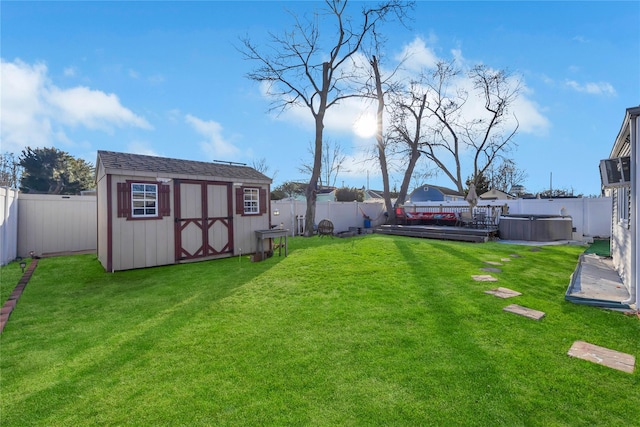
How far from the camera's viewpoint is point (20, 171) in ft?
75.7

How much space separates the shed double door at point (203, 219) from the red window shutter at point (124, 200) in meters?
1.10

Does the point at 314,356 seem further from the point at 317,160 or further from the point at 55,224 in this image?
the point at 317,160

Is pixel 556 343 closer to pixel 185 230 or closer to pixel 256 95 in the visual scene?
pixel 185 230

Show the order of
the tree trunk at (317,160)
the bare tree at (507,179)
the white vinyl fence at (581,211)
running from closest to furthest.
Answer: the white vinyl fence at (581,211)
the tree trunk at (317,160)
the bare tree at (507,179)

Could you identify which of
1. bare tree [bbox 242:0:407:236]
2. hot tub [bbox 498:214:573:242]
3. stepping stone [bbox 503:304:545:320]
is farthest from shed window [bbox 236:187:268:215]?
hot tub [bbox 498:214:573:242]

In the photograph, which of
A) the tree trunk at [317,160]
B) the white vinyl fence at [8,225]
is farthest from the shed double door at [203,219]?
the tree trunk at [317,160]

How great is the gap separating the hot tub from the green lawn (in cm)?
708

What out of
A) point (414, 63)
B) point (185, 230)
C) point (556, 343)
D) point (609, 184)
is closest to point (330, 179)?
point (414, 63)

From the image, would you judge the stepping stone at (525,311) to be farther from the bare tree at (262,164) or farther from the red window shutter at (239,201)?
the bare tree at (262,164)

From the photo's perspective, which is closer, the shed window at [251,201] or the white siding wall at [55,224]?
the white siding wall at [55,224]

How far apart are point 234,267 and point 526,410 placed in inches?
251

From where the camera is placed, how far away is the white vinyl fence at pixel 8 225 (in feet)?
23.5

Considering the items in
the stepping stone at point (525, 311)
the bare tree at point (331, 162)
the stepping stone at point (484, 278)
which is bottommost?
the stepping stone at point (525, 311)

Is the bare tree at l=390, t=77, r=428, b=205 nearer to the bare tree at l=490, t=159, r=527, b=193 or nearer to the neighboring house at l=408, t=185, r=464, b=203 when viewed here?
the neighboring house at l=408, t=185, r=464, b=203
